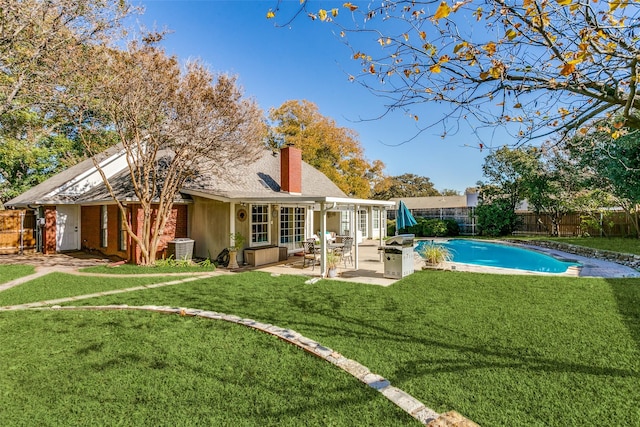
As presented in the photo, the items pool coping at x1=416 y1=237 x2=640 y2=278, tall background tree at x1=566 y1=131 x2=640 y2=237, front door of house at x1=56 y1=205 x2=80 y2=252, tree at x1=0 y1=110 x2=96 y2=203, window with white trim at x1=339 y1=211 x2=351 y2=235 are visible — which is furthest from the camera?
tree at x1=0 y1=110 x2=96 y2=203

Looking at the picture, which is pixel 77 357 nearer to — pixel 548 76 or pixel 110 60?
pixel 548 76

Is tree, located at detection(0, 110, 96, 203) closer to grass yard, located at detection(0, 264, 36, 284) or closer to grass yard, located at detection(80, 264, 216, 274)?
grass yard, located at detection(0, 264, 36, 284)

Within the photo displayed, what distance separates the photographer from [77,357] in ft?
14.9

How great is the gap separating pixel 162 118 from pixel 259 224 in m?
5.64

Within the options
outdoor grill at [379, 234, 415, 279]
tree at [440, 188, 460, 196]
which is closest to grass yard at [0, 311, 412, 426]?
outdoor grill at [379, 234, 415, 279]

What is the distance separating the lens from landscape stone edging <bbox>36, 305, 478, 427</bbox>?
10.2ft

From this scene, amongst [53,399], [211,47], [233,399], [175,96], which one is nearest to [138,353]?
[53,399]

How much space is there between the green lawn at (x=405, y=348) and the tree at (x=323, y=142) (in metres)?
22.3

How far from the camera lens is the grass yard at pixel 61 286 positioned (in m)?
7.99

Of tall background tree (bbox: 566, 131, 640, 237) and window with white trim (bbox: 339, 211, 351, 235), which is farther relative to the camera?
window with white trim (bbox: 339, 211, 351, 235)

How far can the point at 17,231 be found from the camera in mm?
17156

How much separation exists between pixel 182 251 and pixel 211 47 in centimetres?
809

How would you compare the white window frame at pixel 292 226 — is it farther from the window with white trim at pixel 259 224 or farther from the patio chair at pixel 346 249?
the patio chair at pixel 346 249

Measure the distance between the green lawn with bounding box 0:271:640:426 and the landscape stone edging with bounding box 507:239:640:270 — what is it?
5.90 meters
